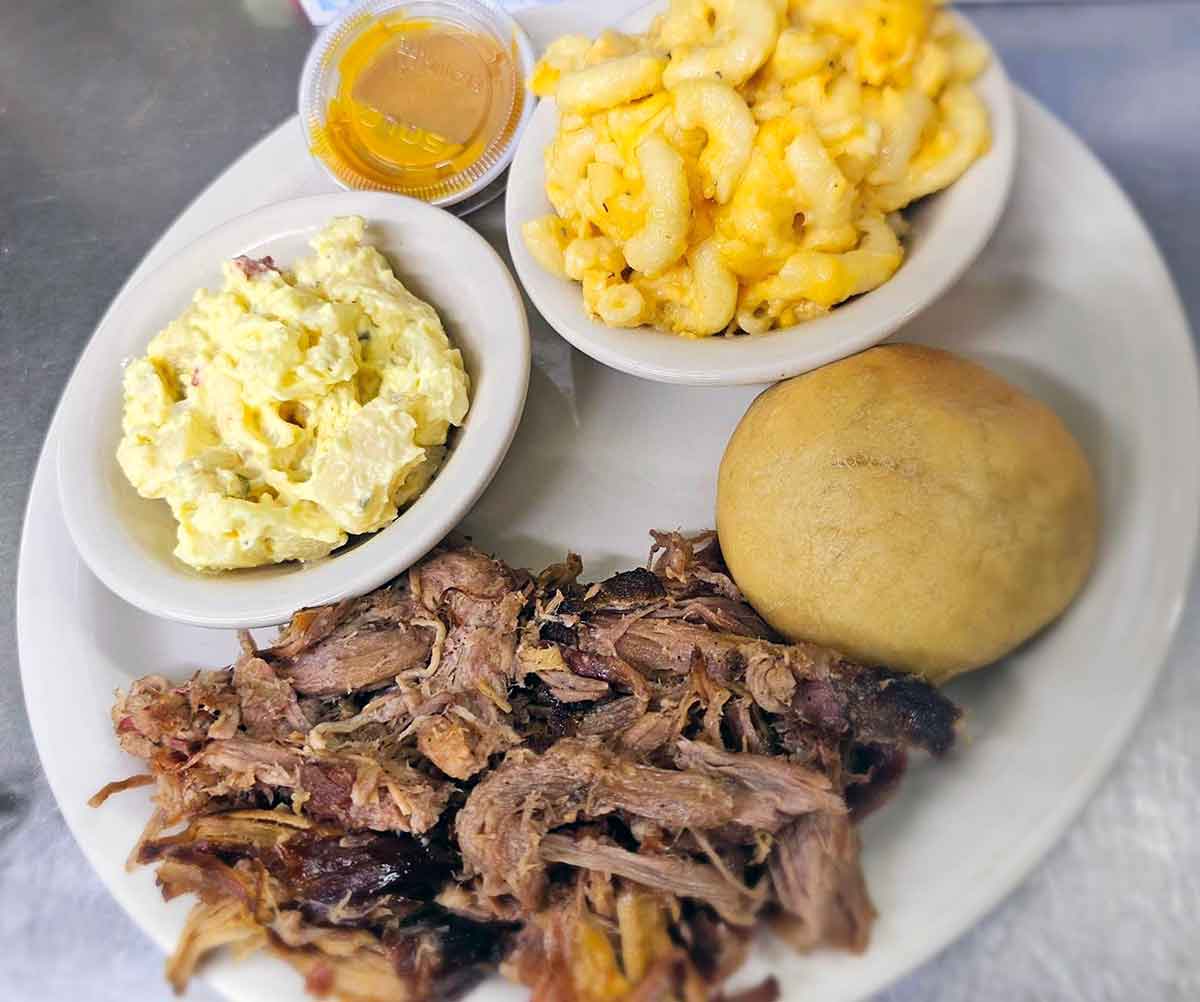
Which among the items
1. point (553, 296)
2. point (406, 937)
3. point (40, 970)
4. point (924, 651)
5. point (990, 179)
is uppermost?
point (990, 179)

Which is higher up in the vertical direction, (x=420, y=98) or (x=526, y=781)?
(x=420, y=98)

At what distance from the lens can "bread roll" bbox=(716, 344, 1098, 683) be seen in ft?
2.19

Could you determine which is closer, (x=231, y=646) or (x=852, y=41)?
(x=852, y=41)

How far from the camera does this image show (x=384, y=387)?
0.93 meters

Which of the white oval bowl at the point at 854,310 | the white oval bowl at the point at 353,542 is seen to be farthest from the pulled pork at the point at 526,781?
the white oval bowl at the point at 854,310

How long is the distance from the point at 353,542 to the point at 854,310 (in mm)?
533

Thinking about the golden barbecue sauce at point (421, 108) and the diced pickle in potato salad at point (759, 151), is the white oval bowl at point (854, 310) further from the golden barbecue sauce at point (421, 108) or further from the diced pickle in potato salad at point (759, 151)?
the golden barbecue sauce at point (421, 108)

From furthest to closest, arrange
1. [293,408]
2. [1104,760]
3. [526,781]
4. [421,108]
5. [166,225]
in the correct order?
1. [166,225]
2. [421,108]
3. [293,408]
4. [526,781]
5. [1104,760]

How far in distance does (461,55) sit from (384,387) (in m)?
0.48

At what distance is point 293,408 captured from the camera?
2.98 ft

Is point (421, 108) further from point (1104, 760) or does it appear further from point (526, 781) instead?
point (1104, 760)

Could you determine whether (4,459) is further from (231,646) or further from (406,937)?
(406,937)

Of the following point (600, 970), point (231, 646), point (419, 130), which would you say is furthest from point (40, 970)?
point (419, 130)

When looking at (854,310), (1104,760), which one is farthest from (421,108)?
(1104,760)
